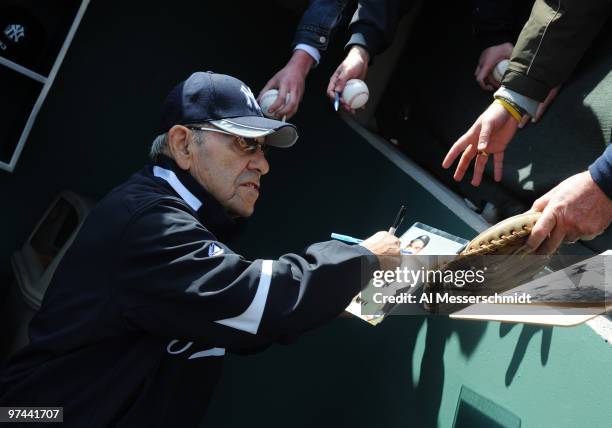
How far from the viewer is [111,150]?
2.70m

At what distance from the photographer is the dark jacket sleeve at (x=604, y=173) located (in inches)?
46.8

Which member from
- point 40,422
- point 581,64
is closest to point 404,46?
point 581,64

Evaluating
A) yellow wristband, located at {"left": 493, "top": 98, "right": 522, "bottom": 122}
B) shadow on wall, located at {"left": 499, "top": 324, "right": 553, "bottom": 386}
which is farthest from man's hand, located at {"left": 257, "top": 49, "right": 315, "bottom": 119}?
shadow on wall, located at {"left": 499, "top": 324, "right": 553, "bottom": 386}

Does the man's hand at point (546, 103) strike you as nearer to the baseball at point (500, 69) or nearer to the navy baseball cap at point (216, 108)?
the baseball at point (500, 69)

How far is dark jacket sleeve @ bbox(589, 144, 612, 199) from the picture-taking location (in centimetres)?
119

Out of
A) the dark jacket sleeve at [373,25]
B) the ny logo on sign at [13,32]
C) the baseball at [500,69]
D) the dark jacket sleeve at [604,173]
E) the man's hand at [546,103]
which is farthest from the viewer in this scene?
the ny logo on sign at [13,32]

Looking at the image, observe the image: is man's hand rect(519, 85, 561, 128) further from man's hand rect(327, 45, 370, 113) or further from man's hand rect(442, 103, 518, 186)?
man's hand rect(327, 45, 370, 113)

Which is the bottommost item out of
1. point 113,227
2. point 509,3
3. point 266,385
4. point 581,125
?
point 266,385

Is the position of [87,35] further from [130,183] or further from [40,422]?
[40,422]

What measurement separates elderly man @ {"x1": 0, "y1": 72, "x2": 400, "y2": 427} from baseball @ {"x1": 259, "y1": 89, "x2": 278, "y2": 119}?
0.47 metres

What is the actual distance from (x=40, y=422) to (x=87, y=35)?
185 centimetres

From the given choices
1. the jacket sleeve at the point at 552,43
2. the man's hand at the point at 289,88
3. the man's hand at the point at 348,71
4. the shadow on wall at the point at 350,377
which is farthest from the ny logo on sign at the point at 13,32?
the jacket sleeve at the point at 552,43

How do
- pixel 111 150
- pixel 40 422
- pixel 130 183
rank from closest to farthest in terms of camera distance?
pixel 40 422 → pixel 130 183 → pixel 111 150

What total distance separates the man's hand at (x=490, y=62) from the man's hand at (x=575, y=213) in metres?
0.75
